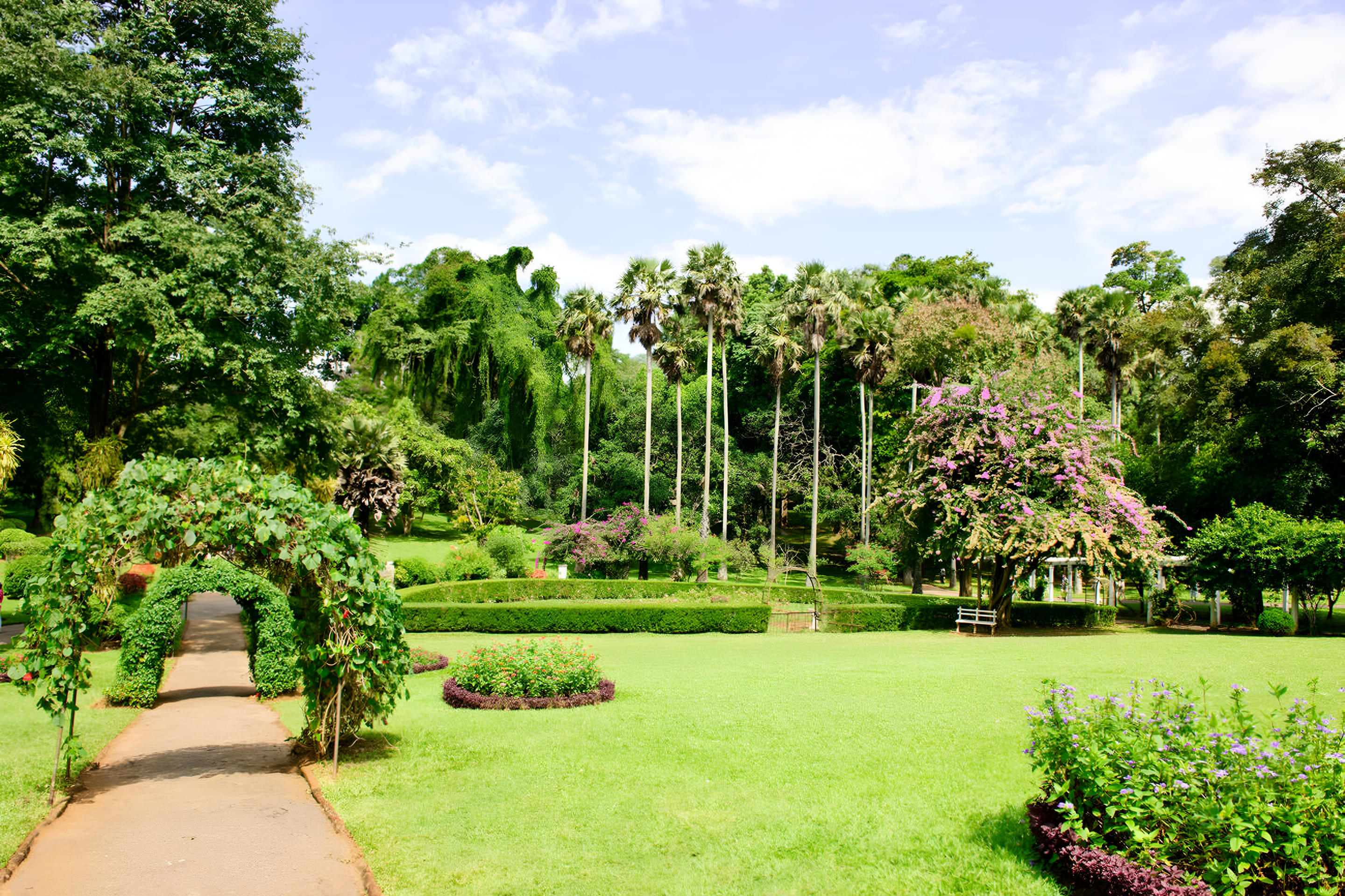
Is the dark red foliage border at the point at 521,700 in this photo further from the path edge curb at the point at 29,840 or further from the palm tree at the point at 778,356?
the palm tree at the point at 778,356

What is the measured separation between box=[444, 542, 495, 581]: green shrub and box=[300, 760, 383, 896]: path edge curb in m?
21.6

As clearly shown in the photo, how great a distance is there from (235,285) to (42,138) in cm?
443

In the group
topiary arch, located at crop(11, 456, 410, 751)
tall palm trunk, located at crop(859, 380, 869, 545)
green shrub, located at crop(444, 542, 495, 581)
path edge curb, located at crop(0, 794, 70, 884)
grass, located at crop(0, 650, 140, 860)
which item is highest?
tall palm trunk, located at crop(859, 380, 869, 545)

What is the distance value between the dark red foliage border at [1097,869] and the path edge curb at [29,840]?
729 centimetres

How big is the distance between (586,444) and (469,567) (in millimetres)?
10997

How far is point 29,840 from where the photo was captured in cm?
643

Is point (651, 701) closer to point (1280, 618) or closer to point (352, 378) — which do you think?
point (1280, 618)

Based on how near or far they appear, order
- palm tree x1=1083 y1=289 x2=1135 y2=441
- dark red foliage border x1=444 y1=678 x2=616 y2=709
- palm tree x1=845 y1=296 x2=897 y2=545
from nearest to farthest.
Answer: dark red foliage border x1=444 y1=678 x2=616 y2=709, palm tree x1=845 y1=296 x2=897 y2=545, palm tree x1=1083 y1=289 x2=1135 y2=441

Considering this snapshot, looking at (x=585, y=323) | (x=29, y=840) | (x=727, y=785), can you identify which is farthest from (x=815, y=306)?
(x=29, y=840)

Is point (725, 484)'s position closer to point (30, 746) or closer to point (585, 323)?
point (585, 323)

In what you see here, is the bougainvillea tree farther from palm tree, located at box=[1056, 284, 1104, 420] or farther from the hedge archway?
palm tree, located at box=[1056, 284, 1104, 420]

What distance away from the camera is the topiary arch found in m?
7.10

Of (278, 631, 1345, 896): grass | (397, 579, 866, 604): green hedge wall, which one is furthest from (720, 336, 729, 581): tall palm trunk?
(278, 631, 1345, 896): grass

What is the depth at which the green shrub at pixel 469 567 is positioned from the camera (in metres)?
30.2
